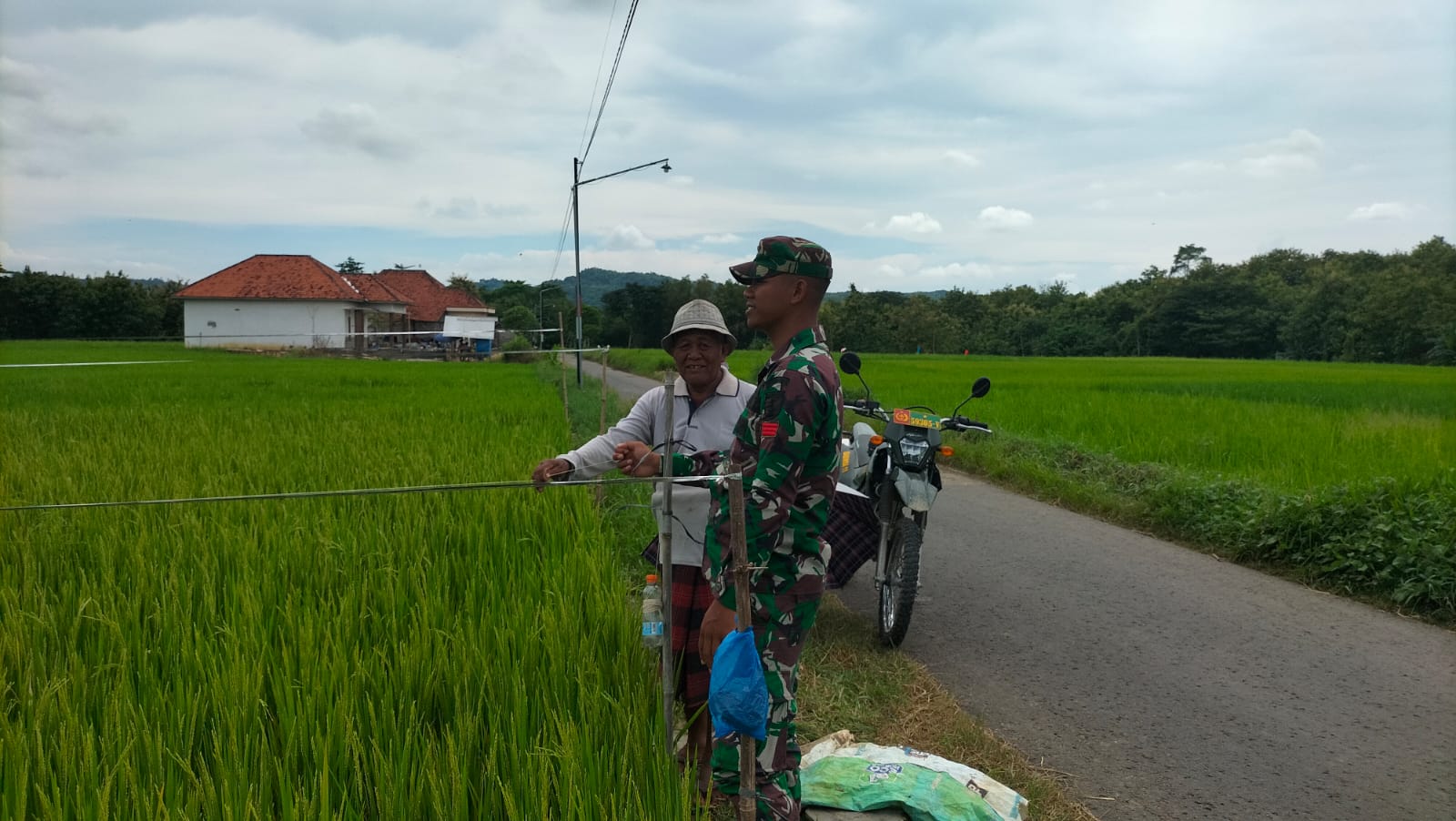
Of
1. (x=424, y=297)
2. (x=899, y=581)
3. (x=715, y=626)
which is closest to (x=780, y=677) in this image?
(x=715, y=626)

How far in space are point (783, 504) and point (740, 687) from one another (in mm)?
387

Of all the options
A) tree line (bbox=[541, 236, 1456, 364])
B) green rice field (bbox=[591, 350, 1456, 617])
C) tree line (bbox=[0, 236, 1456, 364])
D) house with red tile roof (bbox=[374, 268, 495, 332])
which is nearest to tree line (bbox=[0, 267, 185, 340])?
tree line (bbox=[0, 236, 1456, 364])

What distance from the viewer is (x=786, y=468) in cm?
188

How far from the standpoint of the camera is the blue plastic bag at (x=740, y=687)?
176 cm

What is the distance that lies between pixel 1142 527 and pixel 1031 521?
765 mm

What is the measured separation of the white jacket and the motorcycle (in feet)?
4.17

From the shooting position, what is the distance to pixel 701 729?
100.0 inches

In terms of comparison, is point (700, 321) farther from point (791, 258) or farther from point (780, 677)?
point (780, 677)

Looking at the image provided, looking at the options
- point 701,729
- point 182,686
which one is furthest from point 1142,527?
point 182,686

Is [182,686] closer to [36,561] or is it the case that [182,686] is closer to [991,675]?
[36,561]

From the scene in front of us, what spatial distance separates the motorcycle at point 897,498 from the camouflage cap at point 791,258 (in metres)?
1.77

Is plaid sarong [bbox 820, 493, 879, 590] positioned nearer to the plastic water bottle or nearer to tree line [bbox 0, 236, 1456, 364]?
the plastic water bottle

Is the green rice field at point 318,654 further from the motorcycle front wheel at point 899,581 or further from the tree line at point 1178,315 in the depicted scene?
the tree line at point 1178,315

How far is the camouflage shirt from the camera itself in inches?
74.2
